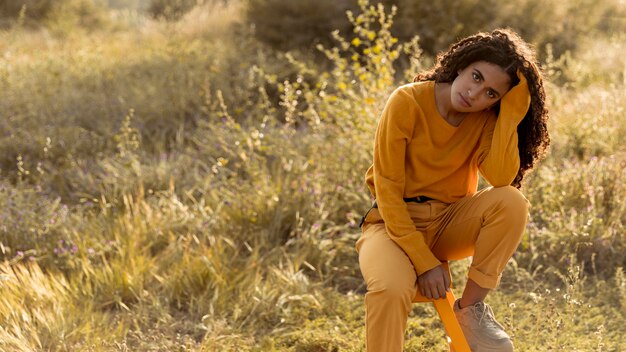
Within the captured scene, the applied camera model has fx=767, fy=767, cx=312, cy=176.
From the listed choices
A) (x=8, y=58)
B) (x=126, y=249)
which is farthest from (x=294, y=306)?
(x=8, y=58)

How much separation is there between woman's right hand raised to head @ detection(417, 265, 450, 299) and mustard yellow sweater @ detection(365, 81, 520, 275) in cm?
2

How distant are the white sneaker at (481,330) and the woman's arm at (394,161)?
0.30 metres

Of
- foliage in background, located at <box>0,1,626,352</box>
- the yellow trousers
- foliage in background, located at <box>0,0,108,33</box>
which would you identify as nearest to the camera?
the yellow trousers

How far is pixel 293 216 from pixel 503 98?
1.66 m

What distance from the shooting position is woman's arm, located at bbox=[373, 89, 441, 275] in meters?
2.51

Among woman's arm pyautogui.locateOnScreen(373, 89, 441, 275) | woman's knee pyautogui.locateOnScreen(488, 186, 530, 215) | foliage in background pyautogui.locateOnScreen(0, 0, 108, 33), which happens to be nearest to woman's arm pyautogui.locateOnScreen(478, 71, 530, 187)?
woman's knee pyautogui.locateOnScreen(488, 186, 530, 215)

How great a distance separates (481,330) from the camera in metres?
2.50

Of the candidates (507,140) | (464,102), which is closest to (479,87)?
(464,102)

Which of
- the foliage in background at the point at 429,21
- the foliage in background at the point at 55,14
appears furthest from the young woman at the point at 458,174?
the foliage in background at the point at 55,14

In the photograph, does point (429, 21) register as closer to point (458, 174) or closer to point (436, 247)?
point (458, 174)

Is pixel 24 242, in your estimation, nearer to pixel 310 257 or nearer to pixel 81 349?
pixel 81 349

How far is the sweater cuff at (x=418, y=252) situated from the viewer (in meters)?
2.44

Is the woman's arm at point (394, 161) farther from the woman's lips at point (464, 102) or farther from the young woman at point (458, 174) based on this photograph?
the woman's lips at point (464, 102)

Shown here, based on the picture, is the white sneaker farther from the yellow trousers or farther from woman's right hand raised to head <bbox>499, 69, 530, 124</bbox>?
woman's right hand raised to head <bbox>499, 69, 530, 124</bbox>
